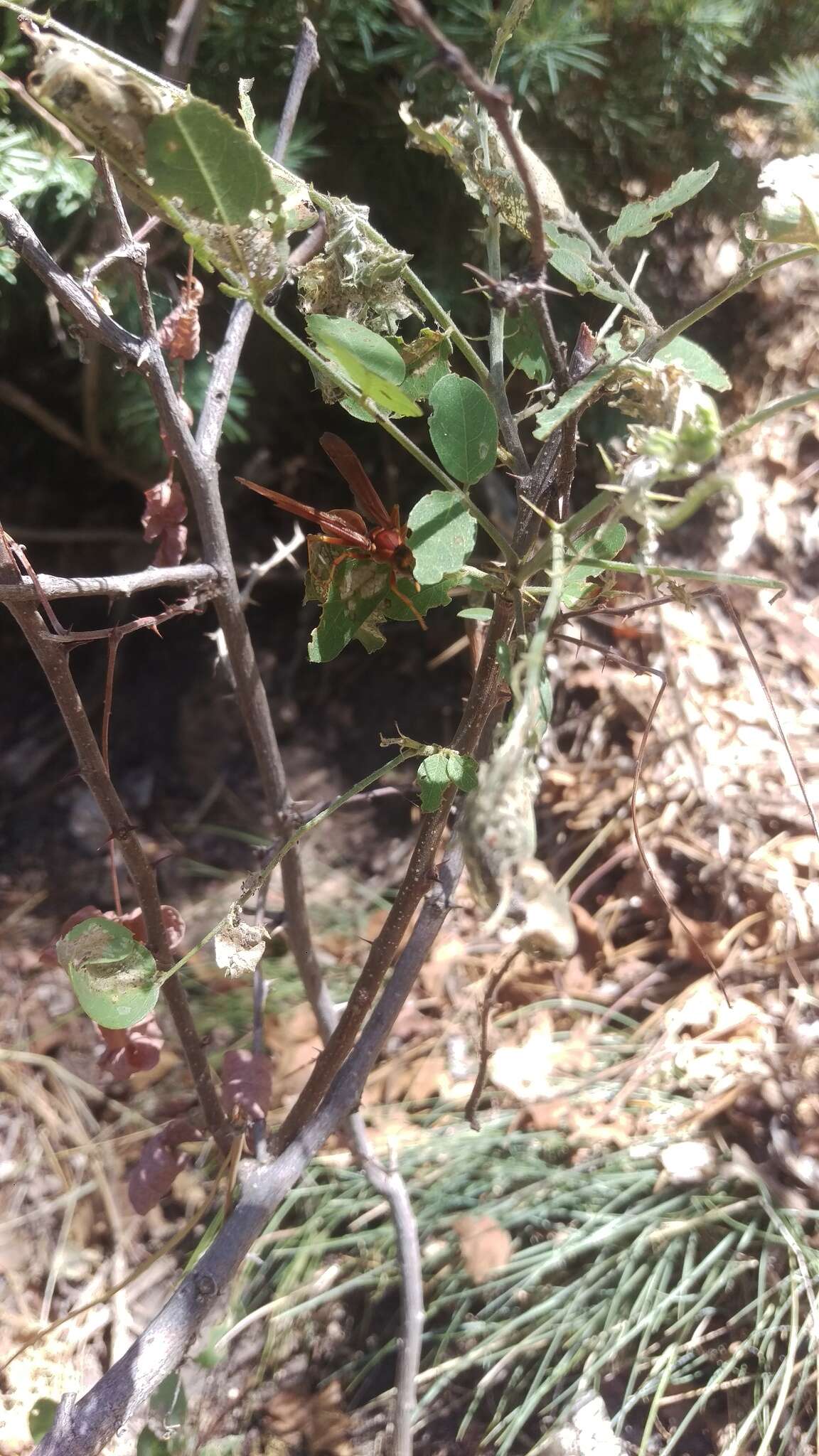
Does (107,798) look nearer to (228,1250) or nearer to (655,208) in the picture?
(228,1250)

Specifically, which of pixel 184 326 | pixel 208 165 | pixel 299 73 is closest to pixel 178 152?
pixel 208 165

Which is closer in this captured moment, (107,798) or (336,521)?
(336,521)

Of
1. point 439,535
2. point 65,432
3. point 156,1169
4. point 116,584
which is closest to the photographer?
point 439,535

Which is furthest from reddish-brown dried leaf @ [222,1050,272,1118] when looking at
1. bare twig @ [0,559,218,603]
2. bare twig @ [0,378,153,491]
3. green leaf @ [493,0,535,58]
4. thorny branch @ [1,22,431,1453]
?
bare twig @ [0,378,153,491]

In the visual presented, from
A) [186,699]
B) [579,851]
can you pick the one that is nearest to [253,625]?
[186,699]

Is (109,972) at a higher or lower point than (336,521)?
lower

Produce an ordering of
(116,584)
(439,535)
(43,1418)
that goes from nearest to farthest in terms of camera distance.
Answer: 1. (439,535)
2. (116,584)
3. (43,1418)

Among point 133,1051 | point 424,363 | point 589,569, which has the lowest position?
point 133,1051
